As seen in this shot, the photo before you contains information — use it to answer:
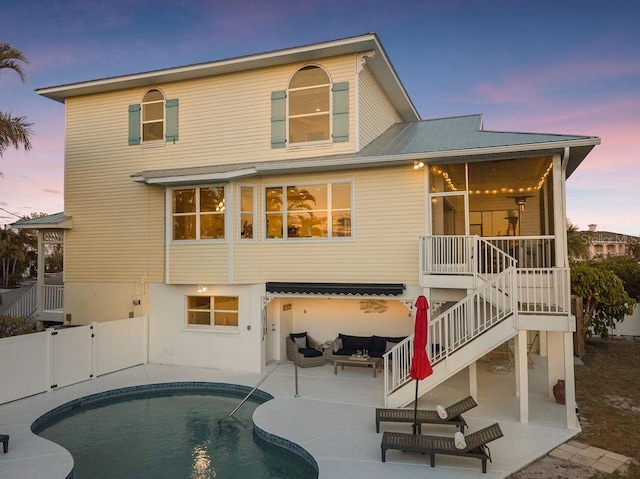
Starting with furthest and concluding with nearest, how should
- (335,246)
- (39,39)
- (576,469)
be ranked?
(39,39) → (335,246) → (576,469)

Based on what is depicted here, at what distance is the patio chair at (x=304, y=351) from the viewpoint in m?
13.0

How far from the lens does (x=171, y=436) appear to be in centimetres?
836

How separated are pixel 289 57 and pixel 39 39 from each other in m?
12.1

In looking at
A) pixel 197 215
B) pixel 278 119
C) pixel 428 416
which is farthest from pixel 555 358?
pixel 197 215

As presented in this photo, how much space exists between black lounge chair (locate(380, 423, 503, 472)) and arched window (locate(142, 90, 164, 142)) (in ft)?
38.9

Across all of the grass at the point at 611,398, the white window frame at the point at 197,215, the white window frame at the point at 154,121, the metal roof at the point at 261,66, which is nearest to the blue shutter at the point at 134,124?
the white window frame at the point at 154,121

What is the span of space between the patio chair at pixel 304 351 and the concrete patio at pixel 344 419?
272mm

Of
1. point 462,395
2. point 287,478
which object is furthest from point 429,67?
point 287,478

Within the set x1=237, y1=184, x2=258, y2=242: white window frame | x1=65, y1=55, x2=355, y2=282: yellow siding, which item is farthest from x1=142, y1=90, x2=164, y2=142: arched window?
x1=237, y1=184, x2=258, y2=242: white window frame

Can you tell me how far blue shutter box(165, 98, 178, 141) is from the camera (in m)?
13.7

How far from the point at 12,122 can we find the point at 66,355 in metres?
6.94

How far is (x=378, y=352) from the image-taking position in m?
12.7

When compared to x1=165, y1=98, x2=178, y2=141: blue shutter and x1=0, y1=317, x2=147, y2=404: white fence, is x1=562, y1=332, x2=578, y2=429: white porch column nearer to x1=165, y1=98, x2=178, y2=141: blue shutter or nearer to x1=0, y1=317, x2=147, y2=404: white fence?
x1=0, y1=317, x2=147, y2=404: white fence

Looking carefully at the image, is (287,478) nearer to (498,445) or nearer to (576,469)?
(498,445)
